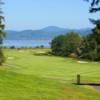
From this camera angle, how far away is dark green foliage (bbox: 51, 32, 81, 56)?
122 meters

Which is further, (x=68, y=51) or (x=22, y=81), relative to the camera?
(x=68, y=51)

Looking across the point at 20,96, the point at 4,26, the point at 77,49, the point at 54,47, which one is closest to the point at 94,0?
the point at 20,96

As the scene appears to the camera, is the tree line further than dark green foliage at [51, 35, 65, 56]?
No

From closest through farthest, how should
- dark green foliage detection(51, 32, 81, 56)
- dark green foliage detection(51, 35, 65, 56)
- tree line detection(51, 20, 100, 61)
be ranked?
tree line detection(51, 20, 100, 61), dark green foliage detection(51, 32, 81, 56), dark green foliage detection(51, 35, 65, 56)

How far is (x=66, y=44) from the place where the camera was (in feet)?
413

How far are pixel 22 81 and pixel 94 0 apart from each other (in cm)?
734

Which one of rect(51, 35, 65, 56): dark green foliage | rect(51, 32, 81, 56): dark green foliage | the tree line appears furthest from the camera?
rect(51, 35, 65, 56): dark green foliage

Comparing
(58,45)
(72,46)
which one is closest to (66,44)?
(72,46)

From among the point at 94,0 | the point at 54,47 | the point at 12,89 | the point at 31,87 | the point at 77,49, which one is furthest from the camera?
the point at 54,47

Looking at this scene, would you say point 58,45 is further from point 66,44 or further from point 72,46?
point 72,46

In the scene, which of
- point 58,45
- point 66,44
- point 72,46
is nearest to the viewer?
point 72,46

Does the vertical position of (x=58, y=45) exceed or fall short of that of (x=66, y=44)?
it falls short

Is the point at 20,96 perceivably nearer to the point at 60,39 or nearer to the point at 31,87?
the point at 31,87

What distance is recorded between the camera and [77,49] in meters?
119
